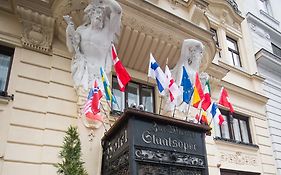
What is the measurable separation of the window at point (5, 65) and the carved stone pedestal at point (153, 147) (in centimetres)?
252

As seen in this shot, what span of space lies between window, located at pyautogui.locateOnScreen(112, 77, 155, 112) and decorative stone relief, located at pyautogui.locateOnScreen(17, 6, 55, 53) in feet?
6.87

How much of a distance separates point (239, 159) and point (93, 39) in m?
6.36

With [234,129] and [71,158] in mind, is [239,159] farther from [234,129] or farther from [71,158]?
[71,158]

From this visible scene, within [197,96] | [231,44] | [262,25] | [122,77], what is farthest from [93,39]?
[262,25]

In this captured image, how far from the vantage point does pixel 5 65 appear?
264 inches

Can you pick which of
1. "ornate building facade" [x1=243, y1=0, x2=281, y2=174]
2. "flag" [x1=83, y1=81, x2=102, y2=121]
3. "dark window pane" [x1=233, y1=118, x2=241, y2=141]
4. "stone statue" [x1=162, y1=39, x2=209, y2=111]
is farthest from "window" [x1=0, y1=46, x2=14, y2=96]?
"ornate building facade" [x1=243, y1=0, x2=281, y2=174]

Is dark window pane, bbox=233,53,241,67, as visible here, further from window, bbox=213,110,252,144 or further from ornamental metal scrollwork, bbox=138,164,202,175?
ornamental metal scrollwork, bbox=138,164,202,175

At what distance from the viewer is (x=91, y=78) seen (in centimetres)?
700

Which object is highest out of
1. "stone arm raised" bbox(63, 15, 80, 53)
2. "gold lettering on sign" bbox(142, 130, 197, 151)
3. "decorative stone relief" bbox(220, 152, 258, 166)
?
"stone arm raised" bbox(63, 15, 80, 53)

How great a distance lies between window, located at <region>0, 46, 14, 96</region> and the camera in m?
6.49

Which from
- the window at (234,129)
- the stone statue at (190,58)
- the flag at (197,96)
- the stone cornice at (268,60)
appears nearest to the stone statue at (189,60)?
the stone statue at (190,58)

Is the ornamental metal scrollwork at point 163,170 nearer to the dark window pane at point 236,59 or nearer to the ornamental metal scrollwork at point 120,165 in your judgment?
the ornamental metal scrollwork at point 120,165

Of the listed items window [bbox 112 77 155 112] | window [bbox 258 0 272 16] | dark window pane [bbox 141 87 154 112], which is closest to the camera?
window [bbox 112 77 155 112]

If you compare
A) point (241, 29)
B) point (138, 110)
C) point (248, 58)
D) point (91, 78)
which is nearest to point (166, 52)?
point (91, 78)
